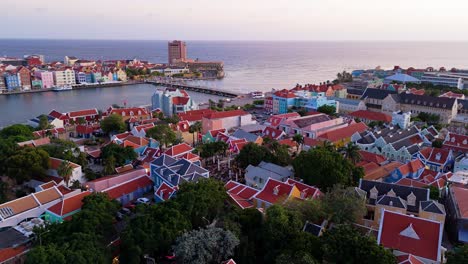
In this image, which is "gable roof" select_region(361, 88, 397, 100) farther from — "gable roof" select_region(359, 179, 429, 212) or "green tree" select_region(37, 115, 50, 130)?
"green tree" select_region(37, 115, 50, 130)

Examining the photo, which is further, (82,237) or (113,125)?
(113,125)

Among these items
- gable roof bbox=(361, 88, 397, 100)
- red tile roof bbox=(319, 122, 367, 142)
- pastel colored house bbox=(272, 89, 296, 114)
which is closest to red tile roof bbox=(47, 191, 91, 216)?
red tile roof bbox=(319, 122, 367, 142)

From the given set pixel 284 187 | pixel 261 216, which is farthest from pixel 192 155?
pixel 261 216

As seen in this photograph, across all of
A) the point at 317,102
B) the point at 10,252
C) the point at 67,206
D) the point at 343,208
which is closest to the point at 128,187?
the point at 67,206

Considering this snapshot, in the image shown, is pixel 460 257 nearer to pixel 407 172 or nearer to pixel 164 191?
pixel 407 172

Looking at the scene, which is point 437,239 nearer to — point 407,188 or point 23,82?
point 407,188

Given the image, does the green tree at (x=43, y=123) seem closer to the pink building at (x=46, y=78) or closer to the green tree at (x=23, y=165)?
the green tree at (x=23, y=165)

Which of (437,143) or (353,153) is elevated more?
(353,153)
